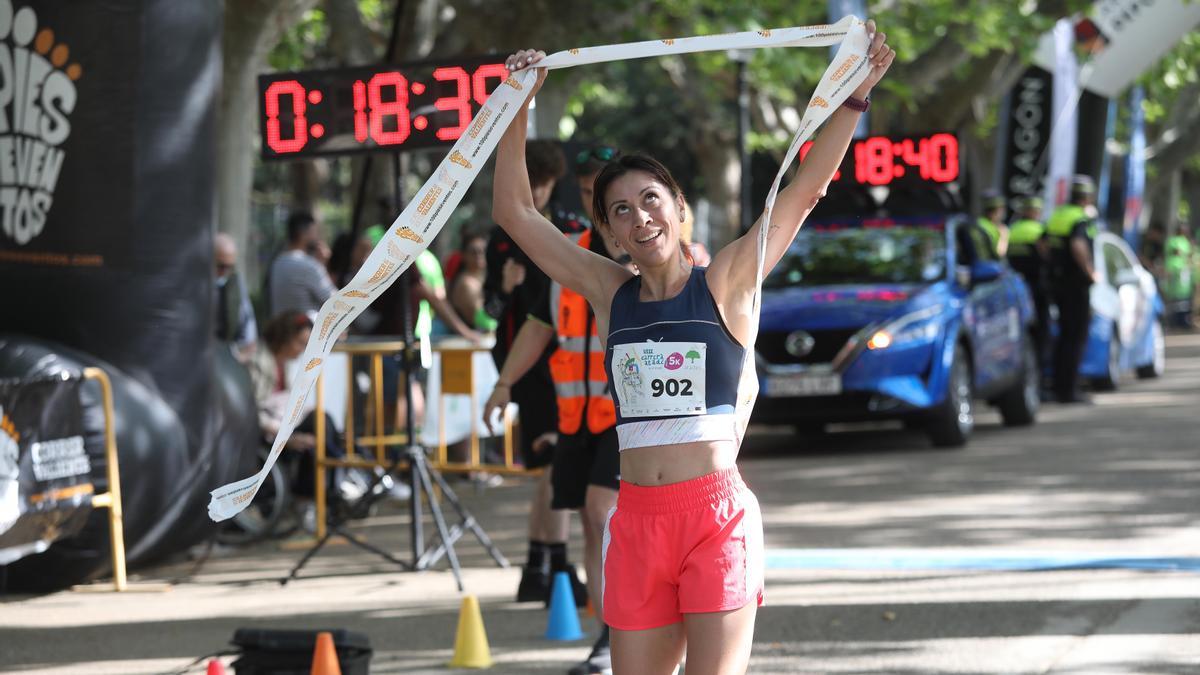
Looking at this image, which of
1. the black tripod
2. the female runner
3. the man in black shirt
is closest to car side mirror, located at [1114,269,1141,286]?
the black tripod

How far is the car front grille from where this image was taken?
47.9 ft

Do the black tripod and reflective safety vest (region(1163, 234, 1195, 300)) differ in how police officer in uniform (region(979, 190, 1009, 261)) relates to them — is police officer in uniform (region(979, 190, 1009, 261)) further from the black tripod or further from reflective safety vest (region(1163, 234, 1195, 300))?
reflective safety vest (region(1163, 234, 1195, 300))

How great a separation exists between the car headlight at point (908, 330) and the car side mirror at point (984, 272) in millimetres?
870

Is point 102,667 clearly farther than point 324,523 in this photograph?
No

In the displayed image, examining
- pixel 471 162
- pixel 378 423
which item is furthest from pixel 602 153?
pixel 378 423

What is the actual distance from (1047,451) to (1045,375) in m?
5.27

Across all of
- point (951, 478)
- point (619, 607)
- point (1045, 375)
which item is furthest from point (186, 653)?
point (1045, 375)

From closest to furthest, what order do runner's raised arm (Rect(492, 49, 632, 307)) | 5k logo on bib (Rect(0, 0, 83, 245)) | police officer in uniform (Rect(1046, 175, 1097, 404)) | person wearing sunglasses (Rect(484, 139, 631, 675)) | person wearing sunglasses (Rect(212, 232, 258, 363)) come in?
runner's raised arm (Rect(492, 49, 632, 307))
person wearing sunglasses (Rect(484, 139, 631, 675))
5k logo on bib (Rect(0, 0, 83, 245))
person wearing sunglasses (Rect(212, 232, 258, 363))
police officer in uniform (Rect(1046, 175, 1097, 404))

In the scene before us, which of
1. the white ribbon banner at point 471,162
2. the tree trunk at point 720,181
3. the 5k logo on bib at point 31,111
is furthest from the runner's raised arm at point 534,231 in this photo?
the tree trunk at point 720,181

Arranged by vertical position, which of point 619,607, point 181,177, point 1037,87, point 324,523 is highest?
point 1037,87

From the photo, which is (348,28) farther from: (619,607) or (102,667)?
(619,607)

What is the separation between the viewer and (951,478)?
13.1 m

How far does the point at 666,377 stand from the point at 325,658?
1.90 metres

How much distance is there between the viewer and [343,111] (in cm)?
939
